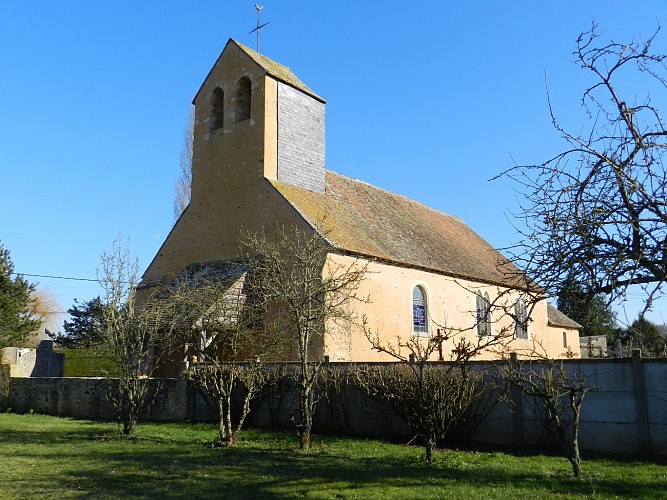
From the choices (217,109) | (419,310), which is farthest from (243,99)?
(419,310)

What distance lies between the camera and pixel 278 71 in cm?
2373

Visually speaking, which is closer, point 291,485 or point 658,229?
point 658,229

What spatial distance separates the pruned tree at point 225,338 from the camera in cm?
1259

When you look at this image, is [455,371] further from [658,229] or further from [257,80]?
[257,80]

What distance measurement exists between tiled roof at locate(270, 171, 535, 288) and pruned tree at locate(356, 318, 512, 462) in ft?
19.9

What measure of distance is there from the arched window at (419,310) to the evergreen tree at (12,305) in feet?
54.6

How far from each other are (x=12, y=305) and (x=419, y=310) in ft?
56.4

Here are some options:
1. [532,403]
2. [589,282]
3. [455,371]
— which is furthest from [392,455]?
[589,282]

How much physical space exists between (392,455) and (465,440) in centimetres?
219

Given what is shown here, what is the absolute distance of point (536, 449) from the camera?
11430mm

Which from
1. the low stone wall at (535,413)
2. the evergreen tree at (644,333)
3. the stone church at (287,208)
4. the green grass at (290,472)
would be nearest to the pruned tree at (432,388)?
the low stone wall at (535,413)

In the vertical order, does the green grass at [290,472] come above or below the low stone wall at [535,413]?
below

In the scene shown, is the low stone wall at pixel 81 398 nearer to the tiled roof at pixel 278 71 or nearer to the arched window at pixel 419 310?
the arched window at pixel 419 310

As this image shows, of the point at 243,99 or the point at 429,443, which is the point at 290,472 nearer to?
Answer: the point at 429,443
